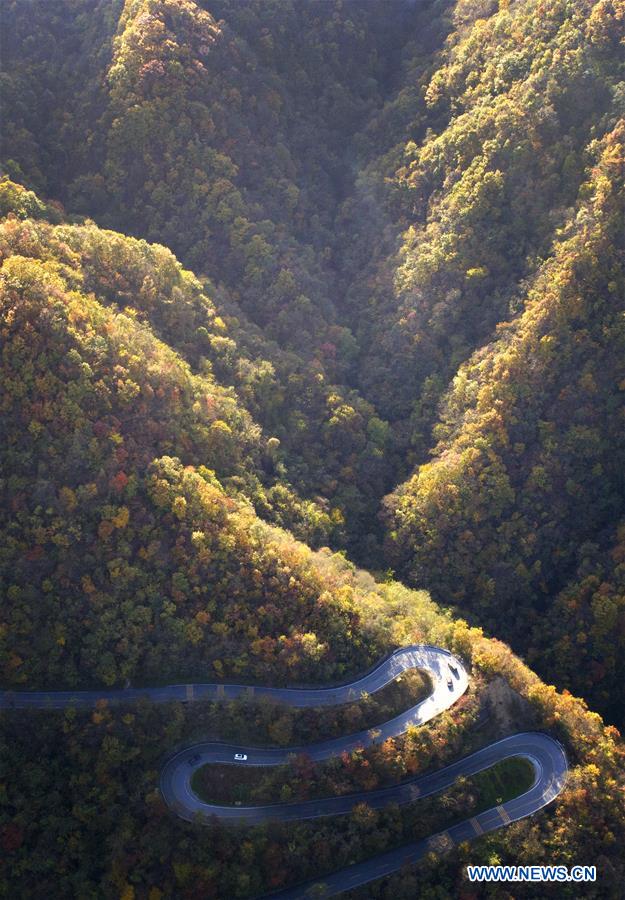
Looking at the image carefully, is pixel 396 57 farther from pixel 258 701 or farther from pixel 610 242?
pixel 258 701

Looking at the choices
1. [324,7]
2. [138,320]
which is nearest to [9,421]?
[138,320]

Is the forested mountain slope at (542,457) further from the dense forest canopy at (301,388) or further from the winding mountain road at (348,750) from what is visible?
the winding mountain road at (348,750)

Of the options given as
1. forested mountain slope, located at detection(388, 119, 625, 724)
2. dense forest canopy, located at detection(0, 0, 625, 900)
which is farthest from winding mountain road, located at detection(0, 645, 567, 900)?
forested mountain slope, located at detection(388, 119, 625, 724)

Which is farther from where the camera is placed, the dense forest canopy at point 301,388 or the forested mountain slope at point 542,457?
the forested mountain slope at point 542,457

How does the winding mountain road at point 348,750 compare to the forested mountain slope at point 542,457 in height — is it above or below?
below

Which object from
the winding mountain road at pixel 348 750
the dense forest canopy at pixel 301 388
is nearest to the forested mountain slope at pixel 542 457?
the dense forest canopy at pixel 301 388

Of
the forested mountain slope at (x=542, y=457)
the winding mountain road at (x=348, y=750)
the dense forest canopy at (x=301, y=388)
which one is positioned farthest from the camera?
the forested mountain slope at (x=542, y=457)

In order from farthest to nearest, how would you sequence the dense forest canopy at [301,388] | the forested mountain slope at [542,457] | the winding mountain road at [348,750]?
the forested mountain slope at [542,457]
the dense forest canopy at [301,388]
the winding mountain road at [348,750]
